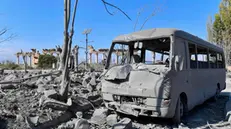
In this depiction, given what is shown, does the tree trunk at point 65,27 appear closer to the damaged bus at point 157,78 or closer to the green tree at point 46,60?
the damaged bus at point 157,78

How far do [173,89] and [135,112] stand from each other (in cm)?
112

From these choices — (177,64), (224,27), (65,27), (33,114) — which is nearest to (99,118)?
(33,114)

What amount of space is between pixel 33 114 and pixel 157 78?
3.16 metres

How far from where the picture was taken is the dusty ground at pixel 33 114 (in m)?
4.64

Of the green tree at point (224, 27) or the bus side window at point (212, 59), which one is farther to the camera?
the green tree at point (224, 27)

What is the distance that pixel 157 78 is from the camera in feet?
16.5

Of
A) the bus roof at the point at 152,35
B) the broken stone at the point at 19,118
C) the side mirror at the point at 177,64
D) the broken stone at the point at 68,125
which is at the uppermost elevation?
the bus roof at the point at 152,35

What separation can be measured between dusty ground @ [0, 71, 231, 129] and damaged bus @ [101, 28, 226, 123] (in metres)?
0.52

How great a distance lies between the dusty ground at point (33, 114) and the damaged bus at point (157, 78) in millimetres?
520

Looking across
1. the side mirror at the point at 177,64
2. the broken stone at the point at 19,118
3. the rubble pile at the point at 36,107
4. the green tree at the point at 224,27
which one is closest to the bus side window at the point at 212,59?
the side mirror at the point at 177,64

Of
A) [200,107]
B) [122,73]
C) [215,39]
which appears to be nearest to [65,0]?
[122,73]

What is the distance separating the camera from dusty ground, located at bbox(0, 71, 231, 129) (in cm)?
464

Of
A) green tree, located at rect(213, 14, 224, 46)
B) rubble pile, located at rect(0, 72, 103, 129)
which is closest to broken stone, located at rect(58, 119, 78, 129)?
rubble pile, located at rect(0, 72, 103, 129)

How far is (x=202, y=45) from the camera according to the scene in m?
7.50
